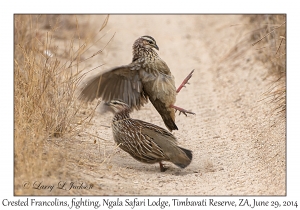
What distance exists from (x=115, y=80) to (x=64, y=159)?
1484mm

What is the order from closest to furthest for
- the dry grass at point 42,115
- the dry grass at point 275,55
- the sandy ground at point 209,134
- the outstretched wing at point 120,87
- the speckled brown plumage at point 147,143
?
1. the dry grass at point 42,115
2. the sandy ground at point 209,134
3. the speckled brown plumage at point 147,143
4. the outstretched wing at point 120,87
5. the dry grass at point 275,55

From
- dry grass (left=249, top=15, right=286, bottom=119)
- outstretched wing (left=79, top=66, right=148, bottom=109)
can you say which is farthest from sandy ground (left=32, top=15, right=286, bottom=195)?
outstretched wing (left=79, top=66, right=148, bottom=109)

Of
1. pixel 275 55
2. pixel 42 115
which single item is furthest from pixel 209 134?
pixel 42 115

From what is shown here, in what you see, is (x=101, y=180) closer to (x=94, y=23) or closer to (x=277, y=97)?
(x=277, y=97)

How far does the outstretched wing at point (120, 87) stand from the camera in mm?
7284

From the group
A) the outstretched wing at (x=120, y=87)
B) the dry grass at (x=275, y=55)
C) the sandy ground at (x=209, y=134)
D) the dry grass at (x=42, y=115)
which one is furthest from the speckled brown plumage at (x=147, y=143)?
the dry grass at (x=275, y=55)

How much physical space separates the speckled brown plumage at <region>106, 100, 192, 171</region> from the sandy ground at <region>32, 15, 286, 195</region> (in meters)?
0.19

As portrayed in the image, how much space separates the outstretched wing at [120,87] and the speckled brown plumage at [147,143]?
0.32m

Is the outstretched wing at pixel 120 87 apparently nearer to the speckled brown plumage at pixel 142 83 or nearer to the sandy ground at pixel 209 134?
the speckled brown plumage at pixel 142 83

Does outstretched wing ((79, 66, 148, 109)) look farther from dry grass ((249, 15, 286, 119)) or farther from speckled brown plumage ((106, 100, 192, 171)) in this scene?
dry grass ((249, 15, 286, 119))

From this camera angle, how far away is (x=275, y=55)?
9039 mm

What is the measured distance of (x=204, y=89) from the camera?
1016cm

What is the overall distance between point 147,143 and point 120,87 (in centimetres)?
100
